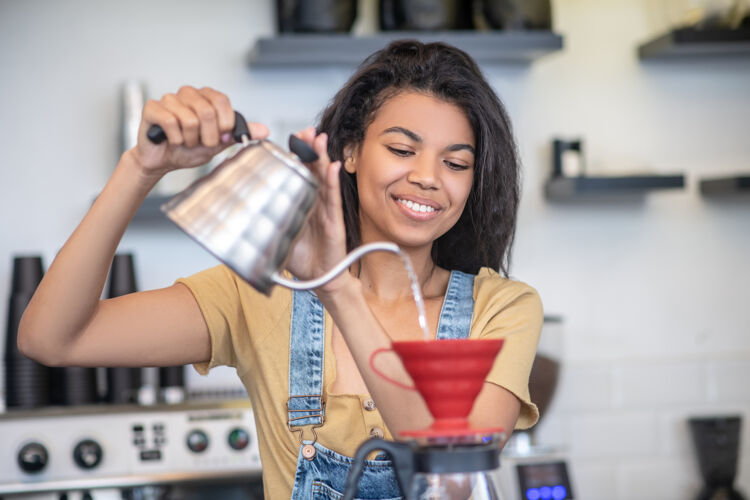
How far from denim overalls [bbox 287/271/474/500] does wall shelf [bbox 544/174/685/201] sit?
1.31 m

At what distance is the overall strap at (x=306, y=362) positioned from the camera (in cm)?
140

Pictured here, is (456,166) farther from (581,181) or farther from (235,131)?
(581,181)

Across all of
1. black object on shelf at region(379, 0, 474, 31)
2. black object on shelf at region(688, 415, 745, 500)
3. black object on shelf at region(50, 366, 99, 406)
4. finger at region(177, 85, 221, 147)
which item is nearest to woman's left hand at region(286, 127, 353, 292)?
finger at region(177, 85, 221, 147)

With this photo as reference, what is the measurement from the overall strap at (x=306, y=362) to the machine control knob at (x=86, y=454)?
1128 mm

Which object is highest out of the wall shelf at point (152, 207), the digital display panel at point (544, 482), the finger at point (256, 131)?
the finger at point (256, 131)

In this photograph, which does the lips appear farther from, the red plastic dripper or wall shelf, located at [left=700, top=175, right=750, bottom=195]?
wall shelf, located at [left=700, top=175, right=750, bottom=195]

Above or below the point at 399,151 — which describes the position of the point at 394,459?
below

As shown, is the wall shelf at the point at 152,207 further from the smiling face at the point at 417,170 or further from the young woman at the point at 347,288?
the smiling face at the point at 417,170

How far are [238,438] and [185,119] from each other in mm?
1500

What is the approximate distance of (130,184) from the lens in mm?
1124

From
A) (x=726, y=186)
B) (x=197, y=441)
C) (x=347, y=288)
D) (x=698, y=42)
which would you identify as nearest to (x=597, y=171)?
(x=726, y=186)

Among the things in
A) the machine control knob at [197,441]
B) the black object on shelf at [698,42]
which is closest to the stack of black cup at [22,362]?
the machine control knob at [197,441]

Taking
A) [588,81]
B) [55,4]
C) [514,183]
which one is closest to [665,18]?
[588,81]

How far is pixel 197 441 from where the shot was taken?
7.80 ft
